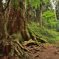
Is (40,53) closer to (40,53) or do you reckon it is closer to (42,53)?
(40,53)

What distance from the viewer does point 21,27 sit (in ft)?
25.3

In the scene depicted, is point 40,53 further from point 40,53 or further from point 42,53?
point 42,53

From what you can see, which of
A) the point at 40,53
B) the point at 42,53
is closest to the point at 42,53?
the point at 42,53

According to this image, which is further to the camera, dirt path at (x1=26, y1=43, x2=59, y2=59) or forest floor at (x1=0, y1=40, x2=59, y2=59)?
dirt path at (x1=26, y1=43, x2=59, y2=59)

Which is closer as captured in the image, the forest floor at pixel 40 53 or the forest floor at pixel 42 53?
the forest floor at pixel 40 53

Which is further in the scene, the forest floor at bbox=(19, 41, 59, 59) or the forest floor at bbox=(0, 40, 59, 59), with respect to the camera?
the forest floor at bbox=(19, 41, 59, 59)

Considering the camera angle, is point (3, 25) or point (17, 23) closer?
point (3, 25)

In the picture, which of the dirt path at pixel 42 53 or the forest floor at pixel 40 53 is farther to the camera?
the dirt path at pixel 42 53

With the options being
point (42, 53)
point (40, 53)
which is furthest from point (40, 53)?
point (42, 53)

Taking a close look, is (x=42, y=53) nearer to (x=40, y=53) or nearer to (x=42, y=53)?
(x=42, y=53)

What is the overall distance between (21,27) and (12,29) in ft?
3.25

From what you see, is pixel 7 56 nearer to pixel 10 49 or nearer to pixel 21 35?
pixel 10 49

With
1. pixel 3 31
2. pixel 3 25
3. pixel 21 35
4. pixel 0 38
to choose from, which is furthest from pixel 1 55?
pixel 21 35

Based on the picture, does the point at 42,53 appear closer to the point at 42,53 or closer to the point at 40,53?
the point at 42,53
